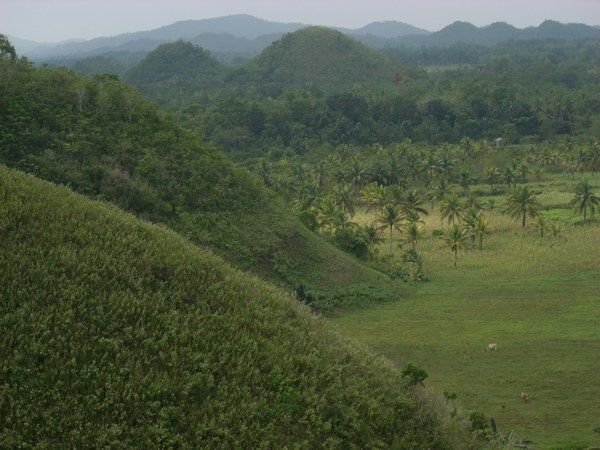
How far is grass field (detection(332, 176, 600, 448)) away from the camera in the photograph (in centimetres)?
2405

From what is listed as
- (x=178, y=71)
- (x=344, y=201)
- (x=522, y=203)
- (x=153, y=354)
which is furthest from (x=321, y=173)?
(x=178, y=71)

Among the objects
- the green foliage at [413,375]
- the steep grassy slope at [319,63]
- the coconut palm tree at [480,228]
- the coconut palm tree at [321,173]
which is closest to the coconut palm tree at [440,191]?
the coconut palm tree at [480,228]

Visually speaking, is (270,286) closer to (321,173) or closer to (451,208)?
(451,208)

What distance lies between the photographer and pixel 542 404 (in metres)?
24.3

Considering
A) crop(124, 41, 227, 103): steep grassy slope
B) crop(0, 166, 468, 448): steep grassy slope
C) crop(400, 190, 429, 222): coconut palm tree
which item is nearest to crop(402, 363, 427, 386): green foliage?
crop(0, 166, 468, 448): steep grassy slope

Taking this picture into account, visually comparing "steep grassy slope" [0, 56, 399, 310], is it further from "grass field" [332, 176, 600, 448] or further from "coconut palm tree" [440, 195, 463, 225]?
"coconut palm tree" [440, 195, 463, 225]

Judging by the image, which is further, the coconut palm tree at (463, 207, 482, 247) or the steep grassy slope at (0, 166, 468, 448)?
the coconut palm tree at (463, 207, 482, 247)

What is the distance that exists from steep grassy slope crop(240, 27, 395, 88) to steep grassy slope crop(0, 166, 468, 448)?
13634 cm

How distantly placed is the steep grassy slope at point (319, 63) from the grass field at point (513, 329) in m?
110

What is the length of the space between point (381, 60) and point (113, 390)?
16242cm

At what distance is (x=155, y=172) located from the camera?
39.7 metres

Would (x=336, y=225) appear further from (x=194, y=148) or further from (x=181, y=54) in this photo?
(x=181, y=54)

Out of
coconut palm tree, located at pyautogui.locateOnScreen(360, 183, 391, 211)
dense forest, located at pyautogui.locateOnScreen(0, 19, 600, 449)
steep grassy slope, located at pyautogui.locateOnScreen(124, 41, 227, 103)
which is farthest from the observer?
steep grassy slope, located at pyautogui.locateOnScreen(124, 41, 227, 103)

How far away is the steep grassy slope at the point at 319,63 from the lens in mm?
159250
